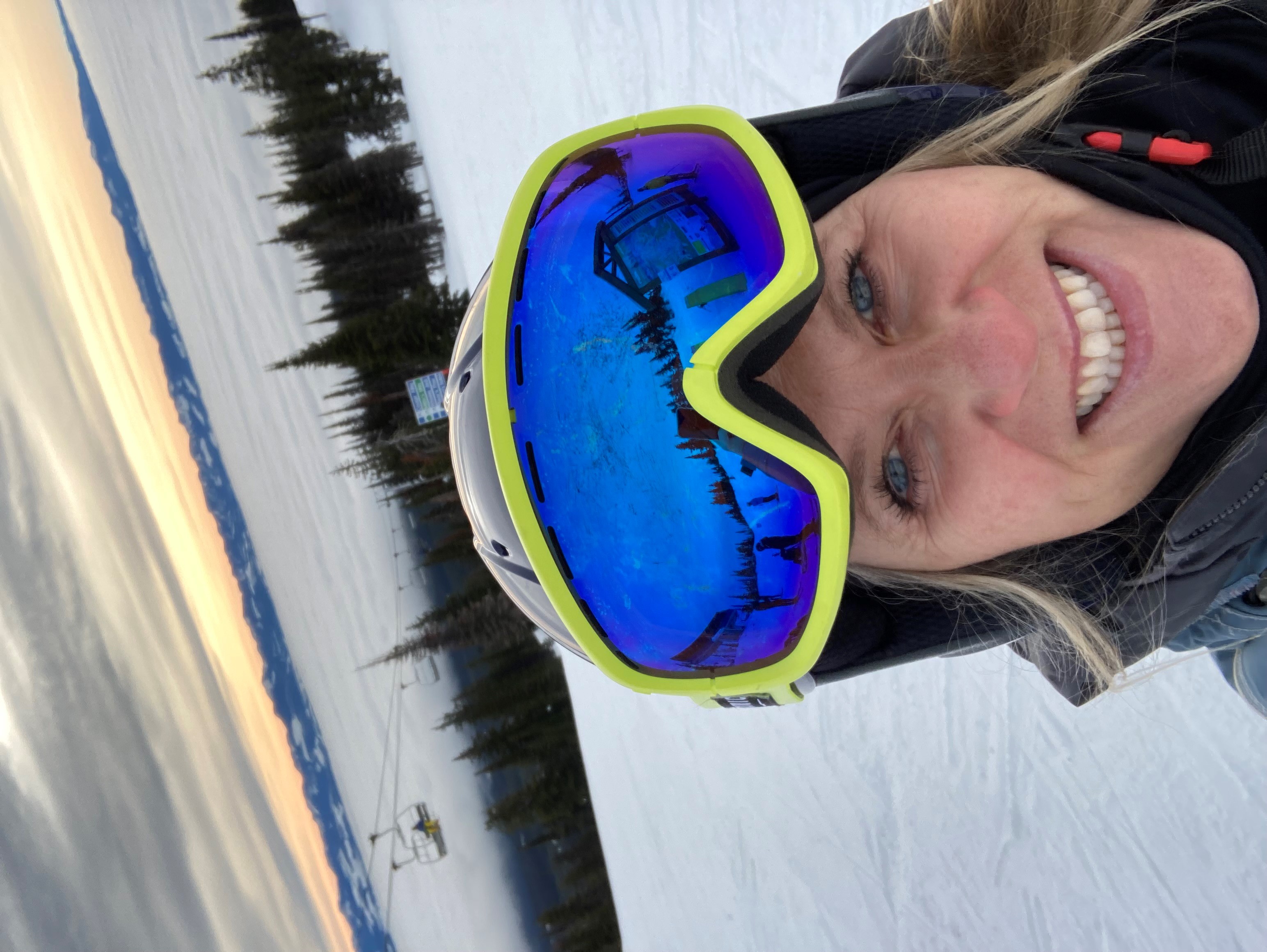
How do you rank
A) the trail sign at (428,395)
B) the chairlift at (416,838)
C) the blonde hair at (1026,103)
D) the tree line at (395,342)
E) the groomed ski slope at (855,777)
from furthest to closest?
the tree line at (395,342)
the trail sign at (428,395)
the chairlift at (416,838)
the groomed ski slope at (855,777)
the blonde hair at (1026,103)

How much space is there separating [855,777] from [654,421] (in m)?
2.10

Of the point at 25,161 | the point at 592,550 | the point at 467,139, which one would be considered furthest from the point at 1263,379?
the point at 25,161

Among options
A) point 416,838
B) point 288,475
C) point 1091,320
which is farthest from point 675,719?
point 288,475

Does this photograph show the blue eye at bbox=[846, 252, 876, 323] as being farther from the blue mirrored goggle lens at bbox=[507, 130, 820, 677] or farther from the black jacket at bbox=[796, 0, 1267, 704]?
the black jacket at bbox=[796, 0, 1267, 704]

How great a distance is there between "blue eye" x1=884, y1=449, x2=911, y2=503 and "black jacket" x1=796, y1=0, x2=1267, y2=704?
0.43 meters

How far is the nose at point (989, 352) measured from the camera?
86 cm

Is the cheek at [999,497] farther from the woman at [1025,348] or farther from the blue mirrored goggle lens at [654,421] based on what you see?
the blue mirrored goggle lens at [654,421]

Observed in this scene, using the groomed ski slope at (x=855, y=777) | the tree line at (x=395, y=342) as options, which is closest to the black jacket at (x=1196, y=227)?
the groomed ski slope at (x=855, y=777)

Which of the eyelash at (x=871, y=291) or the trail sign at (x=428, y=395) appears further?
the trail sign at (x=428, y=395)

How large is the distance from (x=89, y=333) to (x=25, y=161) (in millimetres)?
1095

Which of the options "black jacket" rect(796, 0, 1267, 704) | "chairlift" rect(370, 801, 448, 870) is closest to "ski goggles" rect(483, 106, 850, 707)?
"black jacket" rect(796, 0, 1267, 704)

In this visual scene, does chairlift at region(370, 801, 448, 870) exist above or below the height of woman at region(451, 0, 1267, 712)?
below

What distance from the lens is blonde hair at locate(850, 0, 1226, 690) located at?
109cm

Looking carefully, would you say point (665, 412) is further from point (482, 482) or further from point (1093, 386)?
point (1093, 386)
